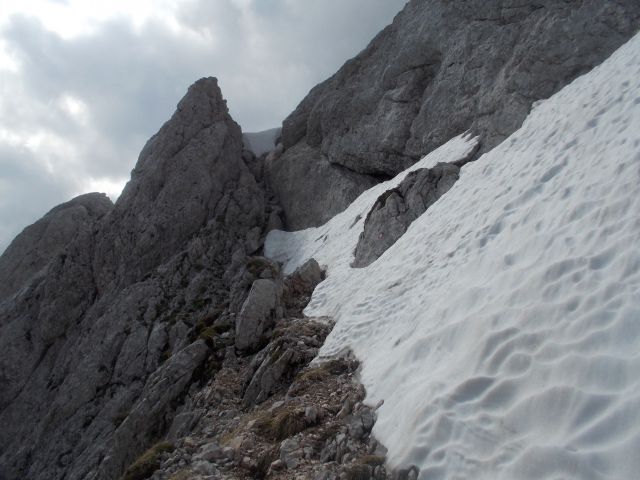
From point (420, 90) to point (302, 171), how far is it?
13.2m

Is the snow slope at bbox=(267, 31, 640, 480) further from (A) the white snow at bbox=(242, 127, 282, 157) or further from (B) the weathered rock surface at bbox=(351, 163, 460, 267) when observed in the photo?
(A) the white snow at bbox=(242, 127, 282, 157)

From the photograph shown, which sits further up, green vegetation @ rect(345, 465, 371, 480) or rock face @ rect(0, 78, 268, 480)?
rock face @ rect(0, 78, 268, 480)

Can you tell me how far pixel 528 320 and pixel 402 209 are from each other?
13.5 m

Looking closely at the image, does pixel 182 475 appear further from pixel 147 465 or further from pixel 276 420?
pixel 276 420

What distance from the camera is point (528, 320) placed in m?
7.28

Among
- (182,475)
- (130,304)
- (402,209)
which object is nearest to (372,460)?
(182,475)

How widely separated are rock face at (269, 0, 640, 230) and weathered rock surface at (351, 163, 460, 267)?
11.6 feet

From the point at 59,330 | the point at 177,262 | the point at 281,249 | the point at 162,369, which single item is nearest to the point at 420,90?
the point at 281,249

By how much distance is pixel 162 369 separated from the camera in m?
18.5

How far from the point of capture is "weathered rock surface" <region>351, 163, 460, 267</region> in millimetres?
19375

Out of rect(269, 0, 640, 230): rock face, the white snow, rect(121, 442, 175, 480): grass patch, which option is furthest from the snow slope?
the white snow

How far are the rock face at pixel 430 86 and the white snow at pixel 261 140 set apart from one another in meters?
10.4

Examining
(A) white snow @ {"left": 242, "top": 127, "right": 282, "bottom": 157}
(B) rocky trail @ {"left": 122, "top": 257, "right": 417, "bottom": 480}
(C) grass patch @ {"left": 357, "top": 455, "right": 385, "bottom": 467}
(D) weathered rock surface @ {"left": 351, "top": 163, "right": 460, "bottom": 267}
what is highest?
(A) white snow @ {"left": 242, "top": 127, "right": 282, "bottom": 157}

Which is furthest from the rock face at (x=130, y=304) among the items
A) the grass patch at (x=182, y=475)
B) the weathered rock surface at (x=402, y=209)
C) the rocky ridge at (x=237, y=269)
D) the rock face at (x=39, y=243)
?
the weathered rock surface at (x=402, y=209)
